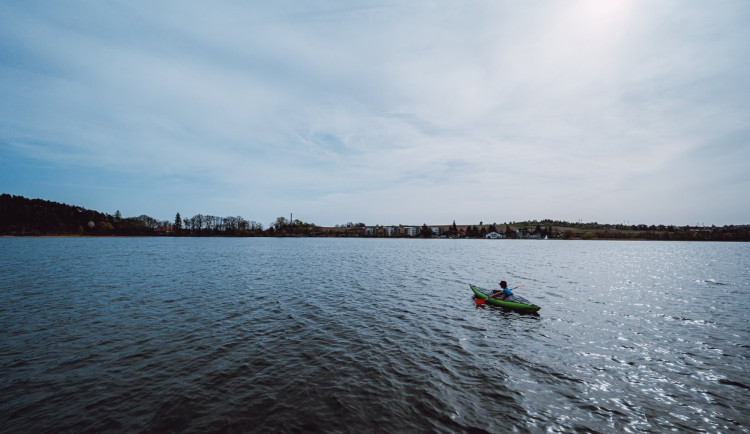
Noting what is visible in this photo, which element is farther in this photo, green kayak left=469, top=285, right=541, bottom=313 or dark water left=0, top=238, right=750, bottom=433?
green kayak left=469, top=285, right=541, bottom=313

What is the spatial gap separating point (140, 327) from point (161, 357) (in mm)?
6777

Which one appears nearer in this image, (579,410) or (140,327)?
(579,410)

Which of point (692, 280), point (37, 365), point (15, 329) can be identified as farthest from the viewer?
point (692, 280)

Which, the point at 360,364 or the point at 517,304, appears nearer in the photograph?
the point at 360,364

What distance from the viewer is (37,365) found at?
579 inches

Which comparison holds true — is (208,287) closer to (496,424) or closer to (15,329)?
(15,329)

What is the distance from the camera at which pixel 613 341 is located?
792 inches

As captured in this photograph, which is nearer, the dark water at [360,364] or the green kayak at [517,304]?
the dark water at [360,364]

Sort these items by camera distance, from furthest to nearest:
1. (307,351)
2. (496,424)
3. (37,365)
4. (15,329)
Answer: (15,329) → (307,351) → (37,365) → (496,424)

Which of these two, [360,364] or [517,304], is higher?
[517,304]

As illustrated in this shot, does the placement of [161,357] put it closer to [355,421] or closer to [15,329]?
[355,421]

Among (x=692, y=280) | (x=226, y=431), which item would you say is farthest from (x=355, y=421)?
(x=692, y=280)

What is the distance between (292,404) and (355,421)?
8.93ft

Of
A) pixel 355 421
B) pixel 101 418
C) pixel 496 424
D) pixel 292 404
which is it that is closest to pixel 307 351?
pixel 292 404
